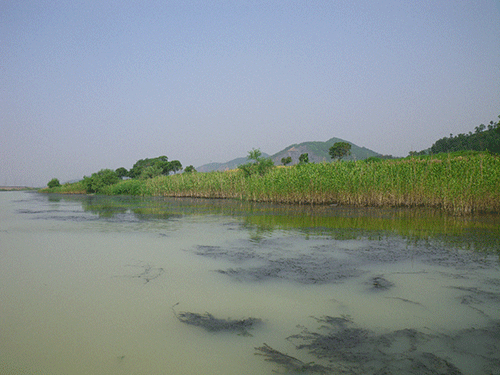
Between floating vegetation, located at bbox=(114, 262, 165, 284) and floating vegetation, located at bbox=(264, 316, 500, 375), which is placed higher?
floating vegetation, located at bbox=(114, 262, 165, 284)

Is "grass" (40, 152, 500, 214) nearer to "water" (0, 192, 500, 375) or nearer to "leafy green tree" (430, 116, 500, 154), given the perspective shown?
"water" (0, 192, 500, 375)

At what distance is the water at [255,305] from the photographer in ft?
7.34

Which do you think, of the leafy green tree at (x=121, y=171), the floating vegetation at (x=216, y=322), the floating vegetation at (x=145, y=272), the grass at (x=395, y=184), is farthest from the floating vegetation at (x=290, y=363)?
the leafy green tree at (x=121, y=171)

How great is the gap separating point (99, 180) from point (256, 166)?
2786 cm

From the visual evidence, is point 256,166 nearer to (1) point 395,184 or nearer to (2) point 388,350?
(1) point 395,184

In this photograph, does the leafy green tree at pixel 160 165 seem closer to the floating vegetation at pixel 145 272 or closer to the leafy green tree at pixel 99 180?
the leafy green tree at pixel 99 180

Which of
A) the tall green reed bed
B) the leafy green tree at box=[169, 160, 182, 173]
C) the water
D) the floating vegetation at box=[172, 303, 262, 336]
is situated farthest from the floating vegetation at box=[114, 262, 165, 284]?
the leafy green tree at box=[169, 160, 182, 173]

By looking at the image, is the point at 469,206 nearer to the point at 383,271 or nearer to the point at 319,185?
the point at 319,185

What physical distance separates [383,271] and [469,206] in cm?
800

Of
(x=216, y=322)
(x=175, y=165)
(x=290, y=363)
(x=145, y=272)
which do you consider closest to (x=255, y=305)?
(x=216, y=322)

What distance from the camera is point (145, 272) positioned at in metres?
4.44

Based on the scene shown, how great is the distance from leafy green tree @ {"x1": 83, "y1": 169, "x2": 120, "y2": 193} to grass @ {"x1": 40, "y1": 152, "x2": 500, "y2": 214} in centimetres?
2954

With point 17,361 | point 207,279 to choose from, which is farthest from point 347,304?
point 17,361

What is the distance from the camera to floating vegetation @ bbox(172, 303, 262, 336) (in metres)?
2.69
